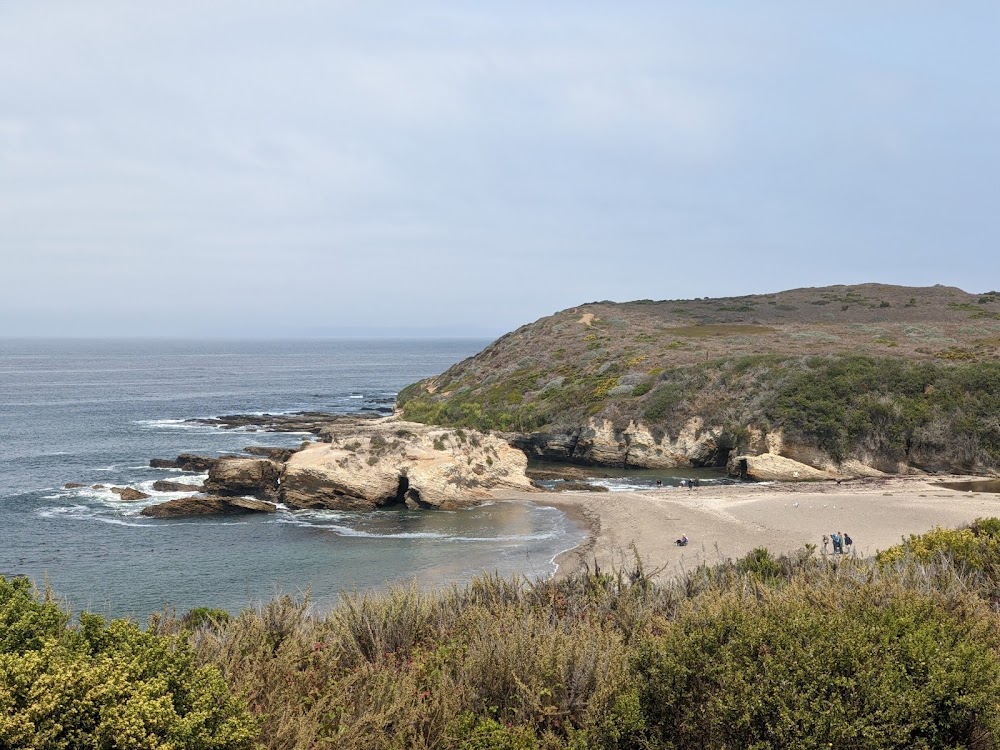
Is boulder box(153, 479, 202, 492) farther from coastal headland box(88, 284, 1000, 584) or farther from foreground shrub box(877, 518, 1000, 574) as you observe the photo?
foreground shrub box(877, 518, 1000, 574)

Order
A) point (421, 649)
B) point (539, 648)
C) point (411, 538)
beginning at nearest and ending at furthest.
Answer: point (539, 648), point (421, 649), point (411, 538)

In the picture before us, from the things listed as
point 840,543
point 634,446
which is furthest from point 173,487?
point 840,543

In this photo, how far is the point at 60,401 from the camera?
80000 millimetres

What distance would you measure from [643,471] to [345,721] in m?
40.6

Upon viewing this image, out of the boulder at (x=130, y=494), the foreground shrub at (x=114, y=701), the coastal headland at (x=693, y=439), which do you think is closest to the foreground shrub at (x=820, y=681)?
the foreground shrub at (x=114, y=701)

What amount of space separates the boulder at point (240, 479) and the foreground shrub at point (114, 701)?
29.5 m

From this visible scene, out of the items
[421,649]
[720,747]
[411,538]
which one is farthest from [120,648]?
[411,538]

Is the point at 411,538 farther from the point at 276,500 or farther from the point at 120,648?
the point at 120,648

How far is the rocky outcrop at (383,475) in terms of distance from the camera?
112 feet

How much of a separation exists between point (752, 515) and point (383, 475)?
1636 cm

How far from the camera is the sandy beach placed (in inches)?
1008

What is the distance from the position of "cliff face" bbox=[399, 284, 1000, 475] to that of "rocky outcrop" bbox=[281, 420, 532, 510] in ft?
51.7

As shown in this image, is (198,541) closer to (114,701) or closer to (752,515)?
(752,515)

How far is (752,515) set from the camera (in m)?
30.7
